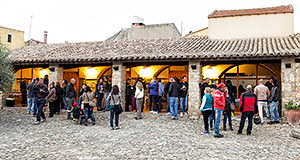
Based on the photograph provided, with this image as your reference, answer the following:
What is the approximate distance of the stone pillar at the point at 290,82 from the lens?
32.5 feet

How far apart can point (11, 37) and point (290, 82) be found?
2542 cm

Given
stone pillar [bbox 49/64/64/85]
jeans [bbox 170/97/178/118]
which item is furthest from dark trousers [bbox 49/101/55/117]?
jeans [bbox 170/97/178/118]

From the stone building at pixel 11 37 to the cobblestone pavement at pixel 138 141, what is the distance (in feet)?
62.3

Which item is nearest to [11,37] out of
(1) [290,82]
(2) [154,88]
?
(2) [154,88]

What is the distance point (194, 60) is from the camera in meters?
11.0

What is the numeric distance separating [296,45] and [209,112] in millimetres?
6563

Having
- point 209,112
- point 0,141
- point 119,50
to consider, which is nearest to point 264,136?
point 209,112

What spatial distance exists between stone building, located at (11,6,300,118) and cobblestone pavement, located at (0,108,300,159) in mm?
2473

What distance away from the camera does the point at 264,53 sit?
32.1 ft

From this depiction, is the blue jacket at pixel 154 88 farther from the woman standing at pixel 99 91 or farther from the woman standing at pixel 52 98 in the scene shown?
the woman standing at pixel 52 98

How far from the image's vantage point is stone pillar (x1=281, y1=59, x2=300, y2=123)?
32.5 feet

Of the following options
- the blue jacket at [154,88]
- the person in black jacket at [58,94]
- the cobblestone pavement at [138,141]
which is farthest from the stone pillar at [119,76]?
the cobblestone pavement at [138,141]

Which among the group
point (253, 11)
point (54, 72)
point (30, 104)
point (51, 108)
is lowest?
point (51, 108)

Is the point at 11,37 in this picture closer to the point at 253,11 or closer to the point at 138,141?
the point at 253,11
